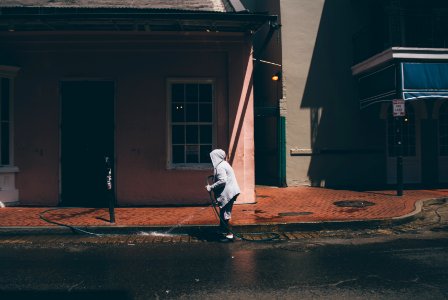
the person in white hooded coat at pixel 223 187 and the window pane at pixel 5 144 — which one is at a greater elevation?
the window pane at pixel 5 144

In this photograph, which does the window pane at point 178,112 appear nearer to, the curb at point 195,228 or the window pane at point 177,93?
the window pane at point 177,93

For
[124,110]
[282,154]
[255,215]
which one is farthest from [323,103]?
[124,110]

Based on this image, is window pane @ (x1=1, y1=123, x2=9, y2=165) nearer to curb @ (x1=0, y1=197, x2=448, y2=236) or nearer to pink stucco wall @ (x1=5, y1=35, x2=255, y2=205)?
pink stucco wall @ (x1=5, y1=35, x2=255, y2=205)

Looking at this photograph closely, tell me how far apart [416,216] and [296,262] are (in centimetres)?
432

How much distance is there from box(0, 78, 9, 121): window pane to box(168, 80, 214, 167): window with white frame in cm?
402

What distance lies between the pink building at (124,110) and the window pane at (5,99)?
24 mm

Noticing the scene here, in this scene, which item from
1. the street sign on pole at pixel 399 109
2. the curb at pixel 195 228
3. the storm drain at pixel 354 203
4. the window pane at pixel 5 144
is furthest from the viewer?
the street sign on pole at pixel 399 109

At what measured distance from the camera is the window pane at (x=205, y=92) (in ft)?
34.5

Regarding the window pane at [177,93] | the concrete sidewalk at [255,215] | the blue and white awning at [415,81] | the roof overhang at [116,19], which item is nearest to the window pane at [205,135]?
the window pane at [177,93]

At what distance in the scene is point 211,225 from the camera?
7672mm

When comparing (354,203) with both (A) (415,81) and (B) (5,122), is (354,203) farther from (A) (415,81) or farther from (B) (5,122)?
(B) (5,122)

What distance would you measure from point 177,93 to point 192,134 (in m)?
1.11

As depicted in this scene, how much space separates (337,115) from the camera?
14.3m

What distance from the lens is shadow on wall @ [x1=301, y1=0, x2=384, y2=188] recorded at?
1416 centimetres
